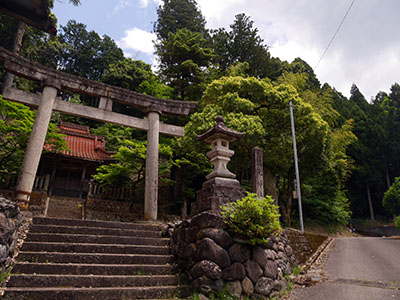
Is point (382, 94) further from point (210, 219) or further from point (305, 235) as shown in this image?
point (210, 219)

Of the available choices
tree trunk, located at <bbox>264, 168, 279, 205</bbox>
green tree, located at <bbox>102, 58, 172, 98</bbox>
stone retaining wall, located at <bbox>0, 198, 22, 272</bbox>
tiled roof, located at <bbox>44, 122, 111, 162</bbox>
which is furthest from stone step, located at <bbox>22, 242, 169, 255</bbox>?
green tree, located at <bbox>102, 58, 172, 98</bbox>

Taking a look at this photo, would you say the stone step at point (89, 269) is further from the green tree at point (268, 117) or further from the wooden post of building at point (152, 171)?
the green tree at point (268, 117)

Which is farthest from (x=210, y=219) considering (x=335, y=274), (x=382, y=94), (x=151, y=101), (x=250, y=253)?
(x=382, y=94)

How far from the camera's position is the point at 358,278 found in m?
5.89

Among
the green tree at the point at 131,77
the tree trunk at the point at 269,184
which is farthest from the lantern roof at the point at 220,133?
the green tree at the point at 131,77

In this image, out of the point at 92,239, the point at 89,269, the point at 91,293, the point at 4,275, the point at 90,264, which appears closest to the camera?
the point at 4,275

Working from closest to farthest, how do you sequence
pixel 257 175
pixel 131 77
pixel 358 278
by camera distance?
pixel 358 278 → pixel 257 175 → pixel 131 77

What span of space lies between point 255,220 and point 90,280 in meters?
2.97

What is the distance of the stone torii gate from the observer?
7.87 meters

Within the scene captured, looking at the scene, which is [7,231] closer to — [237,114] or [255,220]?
[255,220]

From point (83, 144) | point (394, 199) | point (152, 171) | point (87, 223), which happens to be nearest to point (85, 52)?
point (83, 144)

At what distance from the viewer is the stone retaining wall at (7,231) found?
12.5 ft

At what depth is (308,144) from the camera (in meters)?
13.5

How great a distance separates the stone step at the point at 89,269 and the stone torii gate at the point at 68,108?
11.9 ft
